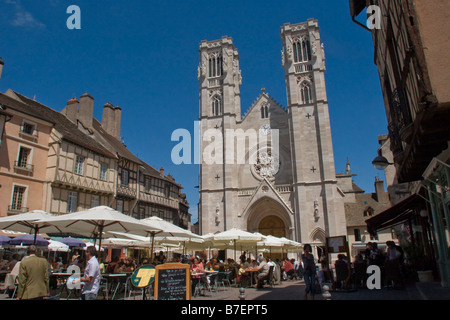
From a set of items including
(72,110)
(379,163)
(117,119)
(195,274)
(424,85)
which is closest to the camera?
(424,85)

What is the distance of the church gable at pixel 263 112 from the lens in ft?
109

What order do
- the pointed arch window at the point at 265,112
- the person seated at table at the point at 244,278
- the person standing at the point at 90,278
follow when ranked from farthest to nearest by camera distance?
the pointed arch window at the point at 265,112, the person seated at table at the point at 244,278, the person standing at the point at 90,278

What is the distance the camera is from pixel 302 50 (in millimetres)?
33125

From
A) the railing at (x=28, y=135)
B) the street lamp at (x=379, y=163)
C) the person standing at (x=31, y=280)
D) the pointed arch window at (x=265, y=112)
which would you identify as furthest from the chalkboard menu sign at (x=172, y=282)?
the pointed arch window at (x=265, y=112)

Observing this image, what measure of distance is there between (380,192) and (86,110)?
30299 millimetres

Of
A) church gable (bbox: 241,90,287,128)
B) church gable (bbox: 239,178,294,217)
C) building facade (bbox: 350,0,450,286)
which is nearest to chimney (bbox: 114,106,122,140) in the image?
church gable (bbox: 241,90,287,128)

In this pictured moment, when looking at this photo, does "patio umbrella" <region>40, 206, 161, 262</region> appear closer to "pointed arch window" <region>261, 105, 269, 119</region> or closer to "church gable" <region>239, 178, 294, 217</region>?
"church gable" <region>239, 178, 294, 217</region>

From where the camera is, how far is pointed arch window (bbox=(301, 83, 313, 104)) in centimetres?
3146

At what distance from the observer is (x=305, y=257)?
9.03 meters

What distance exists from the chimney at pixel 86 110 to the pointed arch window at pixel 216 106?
11507 mm

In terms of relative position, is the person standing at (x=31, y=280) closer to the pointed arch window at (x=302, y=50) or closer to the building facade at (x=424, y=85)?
the building facade at (x=424, y=85)

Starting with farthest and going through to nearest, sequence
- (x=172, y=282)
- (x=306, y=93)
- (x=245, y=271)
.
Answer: (x=306, y=93)
(x=245, y=271)
(x=172, y=282)

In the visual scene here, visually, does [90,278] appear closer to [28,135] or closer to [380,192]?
[28,135]

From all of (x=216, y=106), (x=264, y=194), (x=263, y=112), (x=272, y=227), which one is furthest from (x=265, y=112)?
(x=272, y=227)
